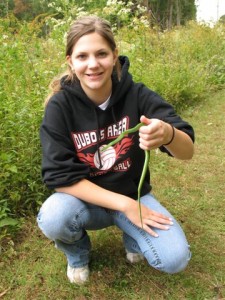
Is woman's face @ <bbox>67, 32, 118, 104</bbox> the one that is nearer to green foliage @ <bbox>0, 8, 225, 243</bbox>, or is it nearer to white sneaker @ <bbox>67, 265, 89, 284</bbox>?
green foliage @ <bbox>0, 8, 225, 243</bbox>

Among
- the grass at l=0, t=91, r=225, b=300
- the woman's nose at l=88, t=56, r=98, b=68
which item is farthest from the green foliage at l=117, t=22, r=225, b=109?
the woman's nose at l=88, t=56, r=98, b=68

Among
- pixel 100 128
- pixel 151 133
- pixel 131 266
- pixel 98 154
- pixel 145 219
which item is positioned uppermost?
pixel 151 133

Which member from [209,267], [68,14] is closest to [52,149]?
[209,267]

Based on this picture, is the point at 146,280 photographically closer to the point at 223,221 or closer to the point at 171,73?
the point at 223,221

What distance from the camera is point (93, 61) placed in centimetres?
178

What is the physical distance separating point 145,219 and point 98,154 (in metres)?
0.41

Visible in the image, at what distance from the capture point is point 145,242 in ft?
5.96

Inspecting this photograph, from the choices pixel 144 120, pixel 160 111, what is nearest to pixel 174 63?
pixel 160 111

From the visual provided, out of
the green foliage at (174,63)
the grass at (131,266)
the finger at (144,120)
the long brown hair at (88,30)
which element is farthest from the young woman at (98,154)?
the green foliage at (174,63)

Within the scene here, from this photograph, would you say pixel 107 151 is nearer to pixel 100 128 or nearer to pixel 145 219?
pixel 100 128

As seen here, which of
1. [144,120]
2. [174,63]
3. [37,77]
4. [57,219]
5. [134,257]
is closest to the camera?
[144,120]

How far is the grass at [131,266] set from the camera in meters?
1.98

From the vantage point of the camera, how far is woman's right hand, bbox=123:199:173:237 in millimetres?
1782

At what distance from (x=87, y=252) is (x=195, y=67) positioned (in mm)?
4219
